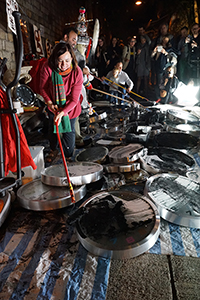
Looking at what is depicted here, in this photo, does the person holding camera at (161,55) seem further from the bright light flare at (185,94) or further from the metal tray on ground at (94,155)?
the metal tray on ground at (94,155)

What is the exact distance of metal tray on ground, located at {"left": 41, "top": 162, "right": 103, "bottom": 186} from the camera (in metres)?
2.38

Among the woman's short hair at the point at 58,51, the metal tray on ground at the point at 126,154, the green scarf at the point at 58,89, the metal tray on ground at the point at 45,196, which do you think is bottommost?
the metal tray on ground at the point at 45,196

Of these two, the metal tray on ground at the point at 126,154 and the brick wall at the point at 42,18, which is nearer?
the metal tray on ground at the point at 126,154

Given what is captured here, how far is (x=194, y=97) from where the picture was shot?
29.9 feet

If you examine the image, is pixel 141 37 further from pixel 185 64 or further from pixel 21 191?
pixel 21 191

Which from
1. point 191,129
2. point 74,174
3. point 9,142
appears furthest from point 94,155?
point 191,129

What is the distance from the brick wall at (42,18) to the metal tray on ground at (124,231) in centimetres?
503

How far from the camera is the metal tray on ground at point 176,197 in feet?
6.36

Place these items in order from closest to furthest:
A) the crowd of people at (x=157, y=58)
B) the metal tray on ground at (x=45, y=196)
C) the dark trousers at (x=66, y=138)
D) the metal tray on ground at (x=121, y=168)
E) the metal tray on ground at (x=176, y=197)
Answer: the metal tray on ground at (x=176, y=197), the metal tray on ground at (x=45, y=196), the metal tray on ground at (x=121, y=168), the dark trousers at (x=66, y=138), the crowd of people at (x=157, y=58)

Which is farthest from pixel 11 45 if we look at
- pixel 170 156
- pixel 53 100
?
pixel 170 156

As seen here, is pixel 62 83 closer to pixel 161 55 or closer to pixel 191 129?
pixel 191 129

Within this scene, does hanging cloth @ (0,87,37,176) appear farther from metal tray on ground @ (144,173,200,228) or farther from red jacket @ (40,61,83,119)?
metal tray on ground @ (144,173,200,228)

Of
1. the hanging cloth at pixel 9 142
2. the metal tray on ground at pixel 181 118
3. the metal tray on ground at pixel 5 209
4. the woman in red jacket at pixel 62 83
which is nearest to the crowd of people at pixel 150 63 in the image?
the woman in red jacket at pixel 62 83

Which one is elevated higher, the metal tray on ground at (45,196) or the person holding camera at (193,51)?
the person holding camera at (193,51)
